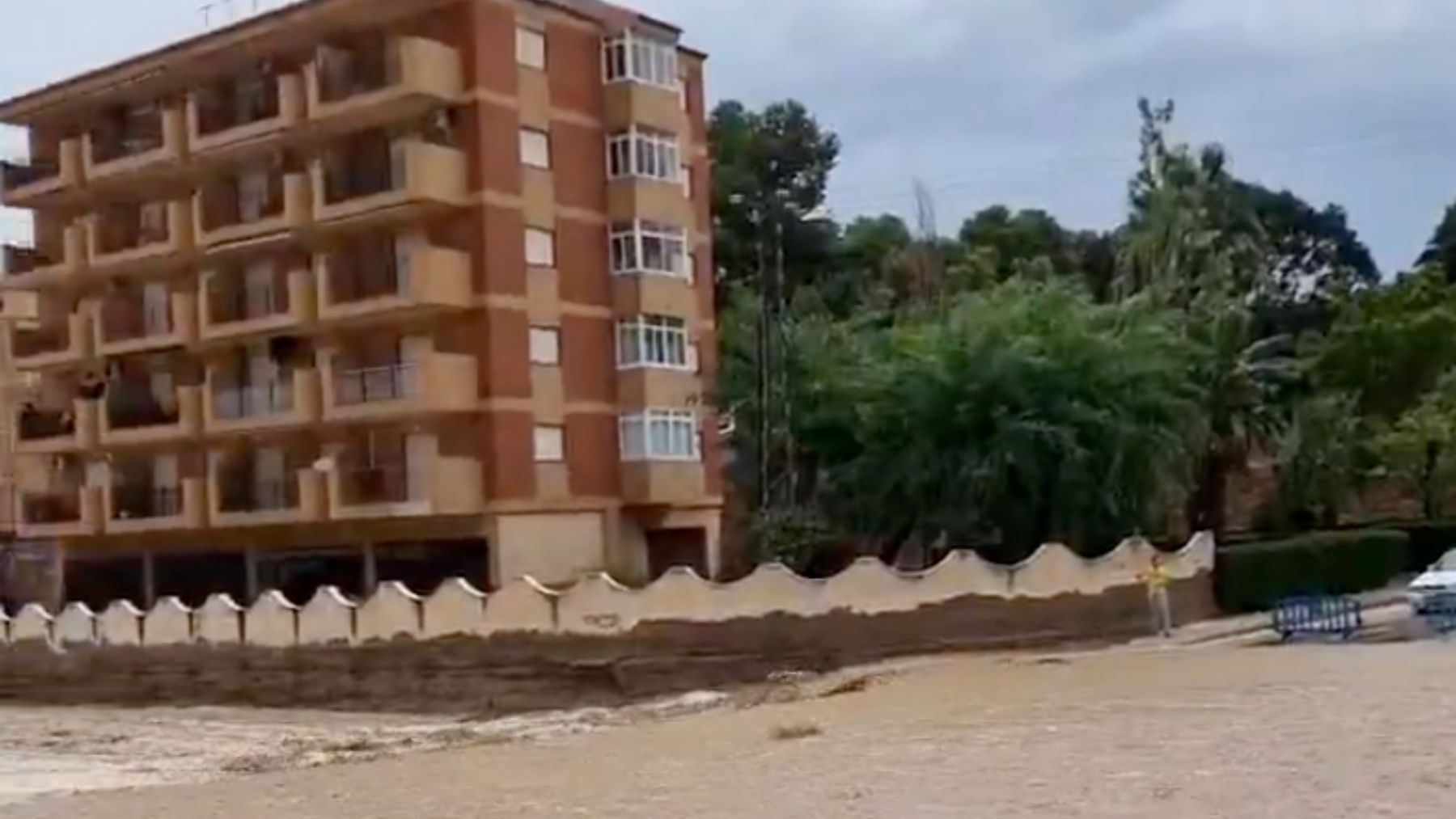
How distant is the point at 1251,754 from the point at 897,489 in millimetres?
25427

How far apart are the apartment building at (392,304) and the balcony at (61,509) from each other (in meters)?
0.11

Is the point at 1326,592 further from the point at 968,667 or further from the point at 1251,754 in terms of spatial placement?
the point at 1251,754

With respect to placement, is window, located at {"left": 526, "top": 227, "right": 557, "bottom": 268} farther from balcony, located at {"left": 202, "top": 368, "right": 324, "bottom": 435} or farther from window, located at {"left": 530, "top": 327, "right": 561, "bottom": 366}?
balcony, located at {"left": 202, "top": 368, "right": 324, "bottom": 435}

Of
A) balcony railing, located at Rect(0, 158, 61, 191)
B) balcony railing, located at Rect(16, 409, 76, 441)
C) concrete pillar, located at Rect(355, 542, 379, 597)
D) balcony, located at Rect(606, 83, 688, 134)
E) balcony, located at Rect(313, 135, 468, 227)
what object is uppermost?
balcony railing, located at Rect(0, 158, 61, 191)

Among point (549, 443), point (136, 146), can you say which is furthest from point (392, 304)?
point (136, 146)

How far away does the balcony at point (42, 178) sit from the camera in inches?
2099

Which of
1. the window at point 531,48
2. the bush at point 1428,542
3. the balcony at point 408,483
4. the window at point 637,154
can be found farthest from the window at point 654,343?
the bush at point 1428,542

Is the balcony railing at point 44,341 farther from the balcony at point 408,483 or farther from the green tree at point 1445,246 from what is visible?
the green tree at point 1445,246

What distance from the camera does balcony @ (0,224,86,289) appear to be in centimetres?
5375

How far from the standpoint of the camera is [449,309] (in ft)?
146

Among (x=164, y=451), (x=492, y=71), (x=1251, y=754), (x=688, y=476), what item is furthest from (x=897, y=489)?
(x=1251, y=754)

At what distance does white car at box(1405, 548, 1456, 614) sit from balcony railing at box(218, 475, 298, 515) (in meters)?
25.5

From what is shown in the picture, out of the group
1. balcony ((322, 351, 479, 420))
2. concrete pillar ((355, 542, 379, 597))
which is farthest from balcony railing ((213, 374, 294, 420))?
concrete pillar ((355, 542, 379, 597))

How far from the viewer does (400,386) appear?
4534cm
